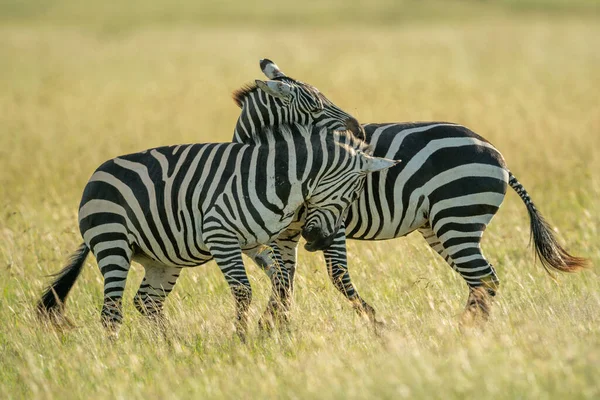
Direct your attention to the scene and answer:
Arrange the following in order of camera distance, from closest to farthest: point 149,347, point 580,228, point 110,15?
point 149,347
point 580,228
point 110,15

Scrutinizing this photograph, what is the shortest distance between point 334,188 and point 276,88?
38.7 inches

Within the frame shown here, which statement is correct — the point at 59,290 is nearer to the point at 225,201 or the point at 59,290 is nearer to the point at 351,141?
the point at 225,201

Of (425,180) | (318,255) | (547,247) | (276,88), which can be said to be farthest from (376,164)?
(318,255)

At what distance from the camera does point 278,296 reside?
7.29 metres

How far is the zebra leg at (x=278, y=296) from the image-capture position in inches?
279

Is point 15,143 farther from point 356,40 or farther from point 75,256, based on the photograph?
point 356,40

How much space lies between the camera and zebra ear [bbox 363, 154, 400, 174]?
23.1ft

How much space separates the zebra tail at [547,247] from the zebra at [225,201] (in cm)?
147

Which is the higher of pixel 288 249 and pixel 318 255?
pixel 288 249

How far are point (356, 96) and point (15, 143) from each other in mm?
9768

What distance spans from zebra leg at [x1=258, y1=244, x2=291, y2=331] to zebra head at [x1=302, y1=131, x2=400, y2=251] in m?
0.46

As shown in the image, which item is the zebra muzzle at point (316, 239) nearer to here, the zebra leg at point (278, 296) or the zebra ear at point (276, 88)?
the zebra leg at point (278, 296)

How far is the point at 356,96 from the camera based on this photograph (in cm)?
2420

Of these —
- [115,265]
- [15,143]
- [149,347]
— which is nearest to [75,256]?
[115,265]
